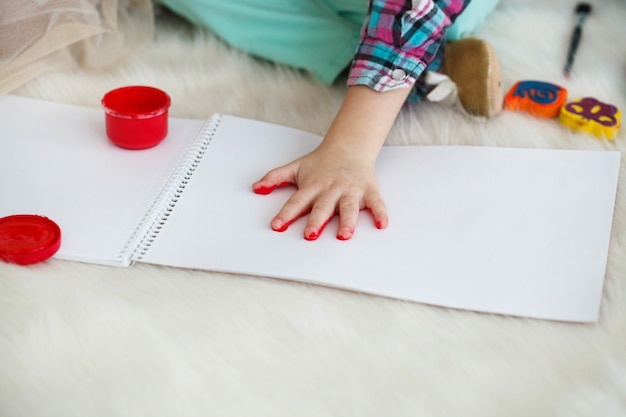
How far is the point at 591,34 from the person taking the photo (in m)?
1.08

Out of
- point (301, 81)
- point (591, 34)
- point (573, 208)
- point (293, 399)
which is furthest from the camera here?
point (591, 34)

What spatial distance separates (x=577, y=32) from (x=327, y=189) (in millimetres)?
532

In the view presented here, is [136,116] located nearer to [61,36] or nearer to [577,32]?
[61,36]

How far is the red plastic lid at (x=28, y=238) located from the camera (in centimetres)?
65

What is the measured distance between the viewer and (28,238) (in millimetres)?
664

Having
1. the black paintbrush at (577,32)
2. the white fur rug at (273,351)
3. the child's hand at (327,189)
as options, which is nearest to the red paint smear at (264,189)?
the child's hand at (327,189)

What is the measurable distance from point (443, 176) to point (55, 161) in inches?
15.2

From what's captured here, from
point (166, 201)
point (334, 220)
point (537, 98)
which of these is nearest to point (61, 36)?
point (166, 201)

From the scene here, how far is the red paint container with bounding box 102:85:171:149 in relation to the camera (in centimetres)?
78

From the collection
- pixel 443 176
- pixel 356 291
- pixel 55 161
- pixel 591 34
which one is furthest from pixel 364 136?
pixel 591 34

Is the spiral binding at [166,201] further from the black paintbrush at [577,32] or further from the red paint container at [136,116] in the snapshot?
the black paintbrush at [577,32]

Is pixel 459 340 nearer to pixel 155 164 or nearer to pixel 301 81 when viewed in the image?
pixel 155 164

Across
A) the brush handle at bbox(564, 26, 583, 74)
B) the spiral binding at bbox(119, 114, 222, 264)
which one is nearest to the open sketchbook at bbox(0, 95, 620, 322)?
the spiral binding at bbox(119, 114, 222, 264)

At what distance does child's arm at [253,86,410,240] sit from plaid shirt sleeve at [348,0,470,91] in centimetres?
1
